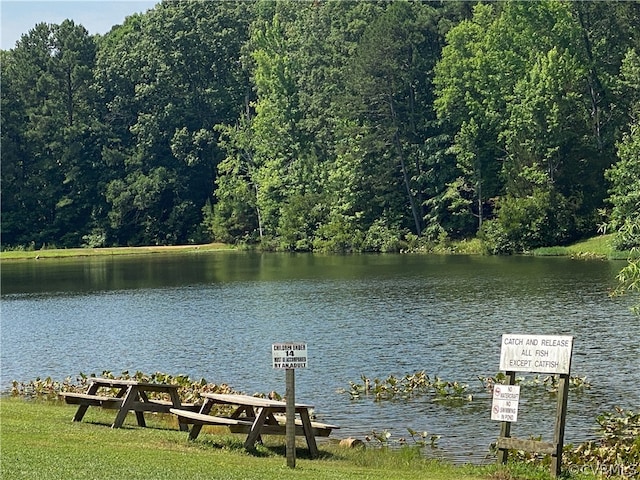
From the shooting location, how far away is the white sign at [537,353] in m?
15.6

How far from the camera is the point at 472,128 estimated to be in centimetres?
8344

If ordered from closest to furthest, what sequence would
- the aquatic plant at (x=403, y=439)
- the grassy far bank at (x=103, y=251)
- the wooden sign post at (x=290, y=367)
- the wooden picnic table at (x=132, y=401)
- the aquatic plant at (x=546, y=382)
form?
the wooden sign post at (x=290, y=367), the wooden picnic table at (x=132, y=401), the aquatic plant at (x=403, y=439), the aquatic plant at (x=546, y=382), the grassy far bank at (x=103, y=251)

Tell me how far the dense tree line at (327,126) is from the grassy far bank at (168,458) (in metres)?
41.3

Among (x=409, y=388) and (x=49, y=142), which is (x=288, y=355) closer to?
(x=409, y=388)

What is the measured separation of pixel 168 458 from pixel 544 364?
594 centimetres

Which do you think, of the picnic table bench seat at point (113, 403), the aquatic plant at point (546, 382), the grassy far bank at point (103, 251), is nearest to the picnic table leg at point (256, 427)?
the picnic table bench seat at point (113, 403)

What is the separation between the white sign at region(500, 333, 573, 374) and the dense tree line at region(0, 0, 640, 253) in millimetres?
42293

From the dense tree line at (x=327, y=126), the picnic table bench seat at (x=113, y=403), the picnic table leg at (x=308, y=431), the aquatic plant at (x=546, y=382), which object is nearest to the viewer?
the picnic table leg at (x=308, y=431)

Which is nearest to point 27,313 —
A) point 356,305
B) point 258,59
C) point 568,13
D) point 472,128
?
point 356,305

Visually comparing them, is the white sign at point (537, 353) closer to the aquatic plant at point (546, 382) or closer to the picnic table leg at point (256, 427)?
the picnic table leg at point (256, 427)

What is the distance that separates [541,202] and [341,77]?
98.1ft

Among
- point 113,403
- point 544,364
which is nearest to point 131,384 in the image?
point 113,403

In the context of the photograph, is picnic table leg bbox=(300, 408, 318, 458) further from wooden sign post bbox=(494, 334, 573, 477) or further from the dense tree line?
the dense tree line

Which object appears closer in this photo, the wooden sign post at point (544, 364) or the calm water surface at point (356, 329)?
the wooden sign post at point (544, 364)
